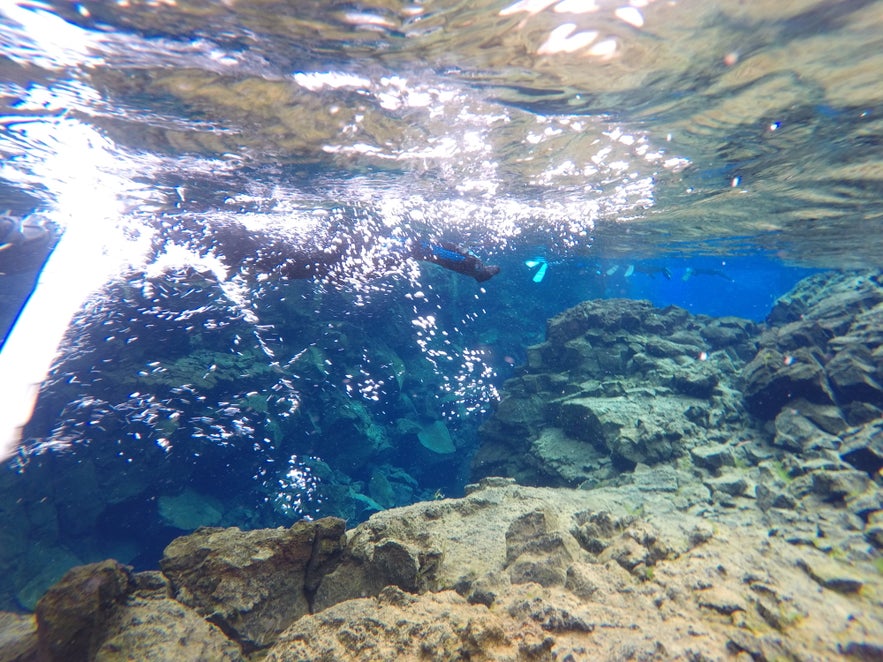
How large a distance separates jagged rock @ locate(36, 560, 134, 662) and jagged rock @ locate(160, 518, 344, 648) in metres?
0.67

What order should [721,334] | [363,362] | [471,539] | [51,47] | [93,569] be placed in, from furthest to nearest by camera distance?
[363,362], [721,334], [51,47], [471,539], [93,569]

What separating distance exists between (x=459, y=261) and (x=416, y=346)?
1023 cm

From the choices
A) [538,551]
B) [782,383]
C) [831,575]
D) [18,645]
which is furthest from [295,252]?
[831,575]

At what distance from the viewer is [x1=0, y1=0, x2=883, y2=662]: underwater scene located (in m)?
3.27

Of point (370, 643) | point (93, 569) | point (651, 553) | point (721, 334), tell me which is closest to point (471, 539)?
point (651, 553)

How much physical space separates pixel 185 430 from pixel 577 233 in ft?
71.8

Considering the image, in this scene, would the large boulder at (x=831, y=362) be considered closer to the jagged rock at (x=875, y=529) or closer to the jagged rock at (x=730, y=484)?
the jagged rock at (x=730, y=484)

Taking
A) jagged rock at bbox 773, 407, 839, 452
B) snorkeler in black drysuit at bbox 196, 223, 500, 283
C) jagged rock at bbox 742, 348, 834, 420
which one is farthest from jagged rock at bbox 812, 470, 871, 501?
snorkeler in black drysuit at bbox 196, 223, 500, 283

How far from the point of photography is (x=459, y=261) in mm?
10977

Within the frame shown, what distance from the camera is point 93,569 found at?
318 centimetres

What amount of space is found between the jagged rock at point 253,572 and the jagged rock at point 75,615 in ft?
2.21

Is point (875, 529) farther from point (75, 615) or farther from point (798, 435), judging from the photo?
point (75, 615)

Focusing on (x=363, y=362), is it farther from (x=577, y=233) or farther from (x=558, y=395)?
(x=577, y=233)

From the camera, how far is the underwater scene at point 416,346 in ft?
10.7
